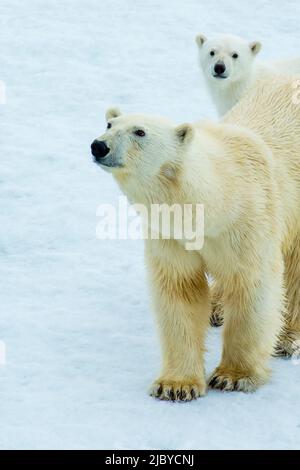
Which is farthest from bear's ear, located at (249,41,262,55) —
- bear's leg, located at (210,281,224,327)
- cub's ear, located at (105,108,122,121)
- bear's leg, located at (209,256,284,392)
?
cub's ear, located at (105,108,122,121)

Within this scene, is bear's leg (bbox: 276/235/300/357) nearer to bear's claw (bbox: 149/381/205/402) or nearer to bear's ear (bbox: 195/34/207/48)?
bear's claw (bbox: 149/381/205/402)

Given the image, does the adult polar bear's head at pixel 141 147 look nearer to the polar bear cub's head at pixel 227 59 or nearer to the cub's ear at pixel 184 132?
the cub's ear at pixel 184 132

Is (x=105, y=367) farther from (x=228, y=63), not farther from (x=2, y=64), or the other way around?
(x=2, y=64)

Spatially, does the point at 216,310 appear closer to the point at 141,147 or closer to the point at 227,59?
the point at 141,147

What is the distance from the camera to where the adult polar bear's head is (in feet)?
16.1

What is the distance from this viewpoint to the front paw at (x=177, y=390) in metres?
5.45

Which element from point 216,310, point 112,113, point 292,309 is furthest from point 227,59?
point 112,113

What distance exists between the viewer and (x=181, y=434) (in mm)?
4992

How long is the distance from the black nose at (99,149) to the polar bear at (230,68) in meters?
4.26

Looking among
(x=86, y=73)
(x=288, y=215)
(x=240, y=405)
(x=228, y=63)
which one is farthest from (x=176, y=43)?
(x=240, y=405)

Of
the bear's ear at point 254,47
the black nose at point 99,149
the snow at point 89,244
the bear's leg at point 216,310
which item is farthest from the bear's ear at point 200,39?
the black nose at point 99,149

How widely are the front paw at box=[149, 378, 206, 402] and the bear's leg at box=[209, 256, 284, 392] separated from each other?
0.14 meters

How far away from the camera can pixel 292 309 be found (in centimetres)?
633

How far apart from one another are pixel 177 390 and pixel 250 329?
49 centimetres
